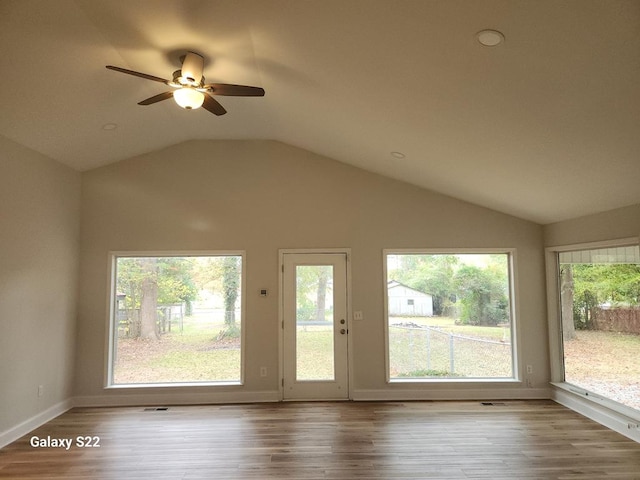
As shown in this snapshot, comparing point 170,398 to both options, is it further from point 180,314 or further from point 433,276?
point 433,276

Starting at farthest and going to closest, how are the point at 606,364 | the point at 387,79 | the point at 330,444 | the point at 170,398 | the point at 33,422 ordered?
the point at 170,398, the point at 606,364, the point at 33,422, the point at 330,444, the point at 387,79

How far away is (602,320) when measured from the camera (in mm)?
4340

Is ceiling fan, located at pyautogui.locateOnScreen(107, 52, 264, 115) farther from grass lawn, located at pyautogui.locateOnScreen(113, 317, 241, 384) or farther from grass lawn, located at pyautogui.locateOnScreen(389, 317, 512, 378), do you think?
grass lawn, located at pyautogui.locateOnScreen(389, 317, 512, 378)

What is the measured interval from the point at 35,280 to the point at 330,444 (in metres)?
3.64

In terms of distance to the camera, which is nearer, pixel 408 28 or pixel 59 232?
pixel 408 28

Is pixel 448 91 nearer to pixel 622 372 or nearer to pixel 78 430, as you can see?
pixel 622 372

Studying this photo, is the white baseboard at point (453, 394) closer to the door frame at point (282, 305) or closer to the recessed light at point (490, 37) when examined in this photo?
the door frame at point (282, 305)

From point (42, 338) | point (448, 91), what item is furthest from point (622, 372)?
point (42, 338)

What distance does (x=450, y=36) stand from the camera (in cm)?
221

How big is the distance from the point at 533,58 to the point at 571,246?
10.7ft

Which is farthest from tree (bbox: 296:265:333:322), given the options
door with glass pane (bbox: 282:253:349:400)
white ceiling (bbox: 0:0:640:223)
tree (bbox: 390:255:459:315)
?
white ceiling (bbox: 0:0:640:223)

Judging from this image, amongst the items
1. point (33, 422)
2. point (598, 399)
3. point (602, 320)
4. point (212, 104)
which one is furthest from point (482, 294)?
point (33, 422)

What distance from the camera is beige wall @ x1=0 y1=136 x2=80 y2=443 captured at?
3777 millimetres

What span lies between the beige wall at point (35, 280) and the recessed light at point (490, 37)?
436 centimetres
